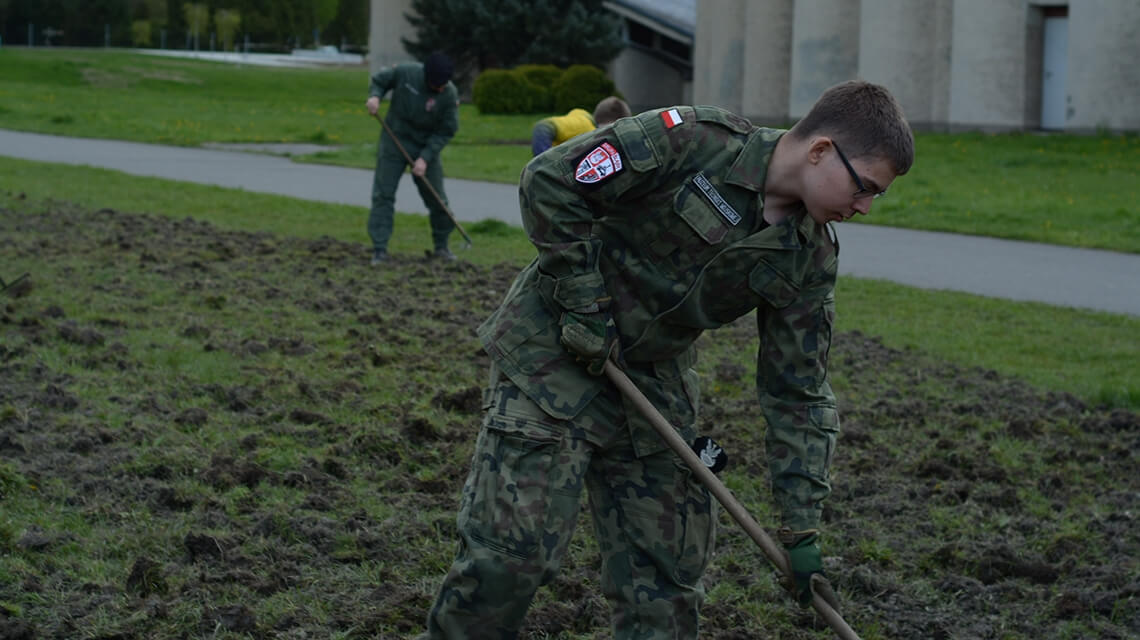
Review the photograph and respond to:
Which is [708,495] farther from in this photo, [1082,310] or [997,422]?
[1082,310]

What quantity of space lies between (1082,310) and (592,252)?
720cm

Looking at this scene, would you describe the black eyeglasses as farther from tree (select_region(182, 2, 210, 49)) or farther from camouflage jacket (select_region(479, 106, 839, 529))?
tree (select_region(182, 2, 210, 49))

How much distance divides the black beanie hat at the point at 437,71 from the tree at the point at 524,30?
26809 millimetres

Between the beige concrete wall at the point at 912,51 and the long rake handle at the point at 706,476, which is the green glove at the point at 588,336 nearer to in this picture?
the long rake handle at the point at 706,476

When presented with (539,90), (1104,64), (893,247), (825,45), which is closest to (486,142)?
(825,45)

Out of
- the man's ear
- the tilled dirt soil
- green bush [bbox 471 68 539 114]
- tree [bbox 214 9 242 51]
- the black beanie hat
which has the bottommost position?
the tilled dirt soil

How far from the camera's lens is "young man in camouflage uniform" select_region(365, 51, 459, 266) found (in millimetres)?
10758

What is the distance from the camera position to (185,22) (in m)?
91.0

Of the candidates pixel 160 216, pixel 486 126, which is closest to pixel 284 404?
pixel 160 216

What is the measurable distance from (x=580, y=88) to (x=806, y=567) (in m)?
32.1

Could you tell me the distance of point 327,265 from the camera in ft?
35.2

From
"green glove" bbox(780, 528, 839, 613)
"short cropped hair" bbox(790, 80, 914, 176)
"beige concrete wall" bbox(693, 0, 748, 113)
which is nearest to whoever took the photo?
"short cropped hair" bbox(790, 80, 914, 176)

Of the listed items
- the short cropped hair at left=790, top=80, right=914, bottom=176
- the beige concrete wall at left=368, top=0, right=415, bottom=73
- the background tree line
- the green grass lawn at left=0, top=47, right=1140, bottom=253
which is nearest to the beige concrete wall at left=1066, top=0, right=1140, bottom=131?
the green grass lawn at left=0, top=47, right=1140, bottom=253

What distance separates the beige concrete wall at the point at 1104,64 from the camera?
23031 millimetres
